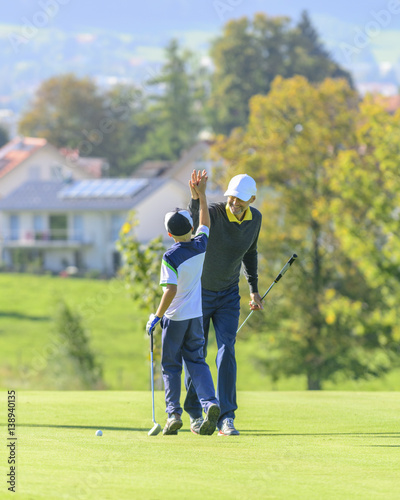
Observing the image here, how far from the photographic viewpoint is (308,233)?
3900 cm

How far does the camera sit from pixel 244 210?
8539mm

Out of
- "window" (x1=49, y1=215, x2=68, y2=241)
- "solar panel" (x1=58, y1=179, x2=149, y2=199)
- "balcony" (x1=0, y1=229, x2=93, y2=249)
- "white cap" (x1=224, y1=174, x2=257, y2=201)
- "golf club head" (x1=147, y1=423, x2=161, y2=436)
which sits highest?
"white cap" (x1=224, y1=174, x2=257, y2=201)

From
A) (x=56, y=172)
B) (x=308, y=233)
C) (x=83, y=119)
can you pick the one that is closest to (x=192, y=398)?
(x=308, y=233)

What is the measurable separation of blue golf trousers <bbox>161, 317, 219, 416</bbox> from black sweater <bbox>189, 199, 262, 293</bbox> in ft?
1.74

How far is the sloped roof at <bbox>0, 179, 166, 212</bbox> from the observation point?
245 ft

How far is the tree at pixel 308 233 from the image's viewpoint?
119 ft

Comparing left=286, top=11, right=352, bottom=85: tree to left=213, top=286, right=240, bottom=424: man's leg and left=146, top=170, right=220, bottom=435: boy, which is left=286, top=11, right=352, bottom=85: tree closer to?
left=213, top=286, right=240, bottom=424: man's leg

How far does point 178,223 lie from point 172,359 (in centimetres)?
118

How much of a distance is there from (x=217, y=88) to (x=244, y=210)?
99491 millimetres

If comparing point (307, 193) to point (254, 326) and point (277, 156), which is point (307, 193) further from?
point (254, 326)

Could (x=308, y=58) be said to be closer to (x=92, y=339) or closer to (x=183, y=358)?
(x=92, y=339)

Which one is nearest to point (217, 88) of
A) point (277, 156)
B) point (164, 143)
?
point (164, 143)

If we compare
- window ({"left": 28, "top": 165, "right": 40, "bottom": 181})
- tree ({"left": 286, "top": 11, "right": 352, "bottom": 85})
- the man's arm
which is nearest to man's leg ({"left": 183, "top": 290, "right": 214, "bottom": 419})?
the man's arm

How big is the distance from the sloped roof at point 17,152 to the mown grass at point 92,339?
75.2 ft
